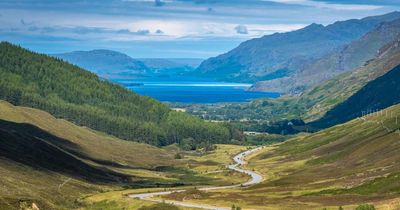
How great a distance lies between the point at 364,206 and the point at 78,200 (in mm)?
92020

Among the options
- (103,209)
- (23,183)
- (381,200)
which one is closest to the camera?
(381,200)

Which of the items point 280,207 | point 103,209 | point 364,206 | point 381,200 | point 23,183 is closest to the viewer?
point 364,206

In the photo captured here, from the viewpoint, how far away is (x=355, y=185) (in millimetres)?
195375

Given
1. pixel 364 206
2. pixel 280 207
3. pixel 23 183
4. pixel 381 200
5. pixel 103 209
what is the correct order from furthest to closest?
pixel 23 183 < pixel 103 209 < pixel 280 207 < pixel 381 200 < pixel 364 206

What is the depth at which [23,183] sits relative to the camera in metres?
193

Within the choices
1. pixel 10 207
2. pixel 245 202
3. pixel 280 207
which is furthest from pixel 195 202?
Result: pixel 10 207

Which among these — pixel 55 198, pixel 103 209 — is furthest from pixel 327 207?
pixel 55 198

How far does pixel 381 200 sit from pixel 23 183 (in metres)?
98.0

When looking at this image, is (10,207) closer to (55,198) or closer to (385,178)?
(55,198)

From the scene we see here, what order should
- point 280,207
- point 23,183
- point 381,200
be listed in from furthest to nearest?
1. point 23,183
2. point 280,207
3. point 381,200

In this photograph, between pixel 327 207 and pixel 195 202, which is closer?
pixel 327 207

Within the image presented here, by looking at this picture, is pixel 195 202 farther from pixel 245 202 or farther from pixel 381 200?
pixel 381 200

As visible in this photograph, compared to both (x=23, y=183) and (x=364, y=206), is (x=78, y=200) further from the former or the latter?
(x=364, y=206)

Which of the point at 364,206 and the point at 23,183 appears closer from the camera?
the point at 364,206
